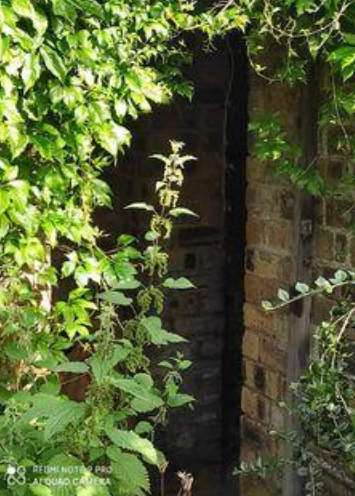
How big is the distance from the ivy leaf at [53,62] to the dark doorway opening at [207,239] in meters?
2.39

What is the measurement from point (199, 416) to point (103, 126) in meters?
3.17

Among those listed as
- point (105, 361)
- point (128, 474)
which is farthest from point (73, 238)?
point (128, 474)

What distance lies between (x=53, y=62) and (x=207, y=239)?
2.82 m

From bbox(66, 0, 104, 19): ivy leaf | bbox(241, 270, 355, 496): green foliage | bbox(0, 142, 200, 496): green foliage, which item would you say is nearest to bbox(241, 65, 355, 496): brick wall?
bbox(241, 270, 355, 496): green foliage

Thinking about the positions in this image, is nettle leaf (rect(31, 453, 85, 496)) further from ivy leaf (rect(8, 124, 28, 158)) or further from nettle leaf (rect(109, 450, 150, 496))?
ivy leaf (rect(8, 124, 28, 158))

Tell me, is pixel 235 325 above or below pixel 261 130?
below

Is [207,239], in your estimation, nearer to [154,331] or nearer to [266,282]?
[266,282]

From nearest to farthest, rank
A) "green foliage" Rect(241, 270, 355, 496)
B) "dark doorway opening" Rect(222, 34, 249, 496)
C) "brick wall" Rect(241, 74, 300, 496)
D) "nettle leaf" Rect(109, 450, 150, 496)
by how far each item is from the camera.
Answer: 1. "nettle leaf" Rect(109, 450, 150, 496)
2. "green foliage" Rect(241, 270, 355, 496)
3. "brick wall" Rect(241, 74, 300, 496)
4. "dark doorway opening" Rect(222, 34, 249, 496)

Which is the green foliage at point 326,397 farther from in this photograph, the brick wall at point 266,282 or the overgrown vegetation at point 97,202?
the brick wall at point 266,282

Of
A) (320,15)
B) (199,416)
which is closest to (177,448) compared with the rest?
(199,416)

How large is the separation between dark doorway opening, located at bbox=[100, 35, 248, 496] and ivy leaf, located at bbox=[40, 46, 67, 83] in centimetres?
239

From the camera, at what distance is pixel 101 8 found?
266 centimetres

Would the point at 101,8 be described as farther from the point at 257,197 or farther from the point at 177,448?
the point at 177,448

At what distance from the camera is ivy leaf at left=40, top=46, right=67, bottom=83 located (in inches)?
99.2
